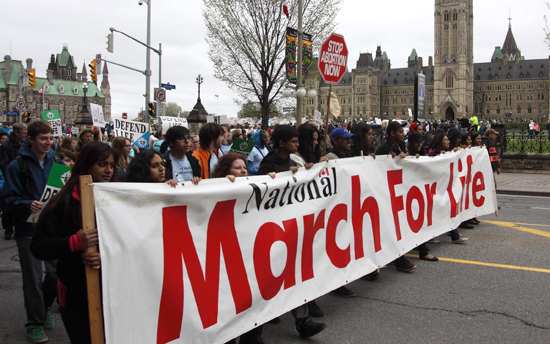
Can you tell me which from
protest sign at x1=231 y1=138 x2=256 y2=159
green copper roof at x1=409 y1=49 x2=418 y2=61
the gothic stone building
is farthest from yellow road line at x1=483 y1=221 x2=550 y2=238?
green copper roof at x1=409 y1=49 x2=418 y2=61

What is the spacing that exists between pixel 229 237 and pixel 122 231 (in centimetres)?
97

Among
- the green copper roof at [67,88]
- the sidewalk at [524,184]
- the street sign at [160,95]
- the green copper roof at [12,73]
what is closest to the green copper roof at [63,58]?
the green copper roof at [67,88]

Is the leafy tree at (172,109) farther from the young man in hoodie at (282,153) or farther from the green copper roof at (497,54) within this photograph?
the young man in hoodie at (282,153)

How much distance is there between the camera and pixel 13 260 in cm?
725

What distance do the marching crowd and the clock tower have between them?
135 meters

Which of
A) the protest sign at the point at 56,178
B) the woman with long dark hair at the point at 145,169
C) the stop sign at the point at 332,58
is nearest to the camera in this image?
the woman with long dark hair at the point at 145,169

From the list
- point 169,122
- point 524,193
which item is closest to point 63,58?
point 169,122

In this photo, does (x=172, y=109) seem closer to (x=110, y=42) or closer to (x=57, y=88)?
(x=57, y=88)

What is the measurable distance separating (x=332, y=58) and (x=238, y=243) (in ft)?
17.6

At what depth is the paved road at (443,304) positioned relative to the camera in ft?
14.2

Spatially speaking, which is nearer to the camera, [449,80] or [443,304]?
[443,304]

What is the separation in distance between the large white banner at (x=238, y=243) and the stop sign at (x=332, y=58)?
2629mm

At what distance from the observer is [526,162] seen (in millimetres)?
20969

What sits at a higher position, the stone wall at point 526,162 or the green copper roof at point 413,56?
the green copper roof at point 413,56
